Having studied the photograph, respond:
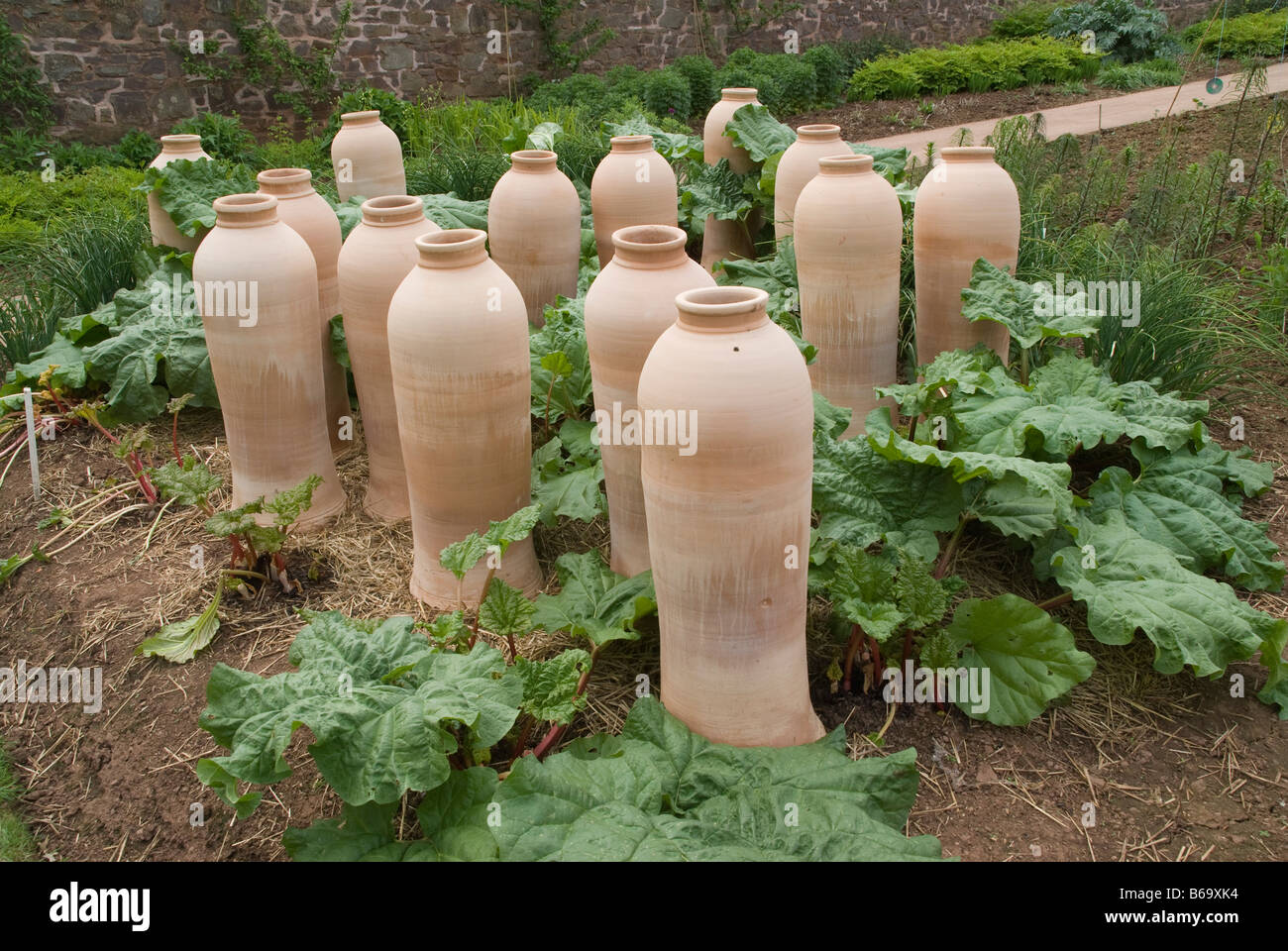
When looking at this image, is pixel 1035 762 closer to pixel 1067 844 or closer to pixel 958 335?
pixel 1067 844

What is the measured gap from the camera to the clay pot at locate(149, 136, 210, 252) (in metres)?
4.61

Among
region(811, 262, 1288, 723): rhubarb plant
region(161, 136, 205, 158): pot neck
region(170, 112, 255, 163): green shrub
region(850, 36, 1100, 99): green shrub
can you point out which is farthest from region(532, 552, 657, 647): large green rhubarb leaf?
region(850, 36, 1100, 99): green shrub

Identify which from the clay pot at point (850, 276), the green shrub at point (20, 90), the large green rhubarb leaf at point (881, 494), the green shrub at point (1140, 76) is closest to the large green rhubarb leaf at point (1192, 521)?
the large green rhubarb leaf at point (881, 494)

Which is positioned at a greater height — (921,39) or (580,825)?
(921,39)

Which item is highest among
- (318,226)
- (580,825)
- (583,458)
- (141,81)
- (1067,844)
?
(141,81)

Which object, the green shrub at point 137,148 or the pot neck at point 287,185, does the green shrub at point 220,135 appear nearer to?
the green shrub at point 137,148

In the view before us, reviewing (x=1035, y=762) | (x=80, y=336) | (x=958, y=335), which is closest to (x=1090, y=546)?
(x=1035, y=762)

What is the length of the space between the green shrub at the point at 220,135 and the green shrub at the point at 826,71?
5716 millimetres

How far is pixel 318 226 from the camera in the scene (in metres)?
3.73

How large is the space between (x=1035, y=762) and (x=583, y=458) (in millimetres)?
1464

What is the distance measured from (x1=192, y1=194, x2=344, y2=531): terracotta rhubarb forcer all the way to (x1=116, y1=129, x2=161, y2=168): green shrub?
18.4 ft

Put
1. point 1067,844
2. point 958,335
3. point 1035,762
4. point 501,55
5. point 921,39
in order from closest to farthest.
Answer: point 1067,844 → point 1035,762 → point 958,335 → point 501,55 → point 921,39

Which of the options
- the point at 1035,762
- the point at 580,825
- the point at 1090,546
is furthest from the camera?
the point at 1090,546

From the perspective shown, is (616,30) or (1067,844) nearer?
(1067,844)
